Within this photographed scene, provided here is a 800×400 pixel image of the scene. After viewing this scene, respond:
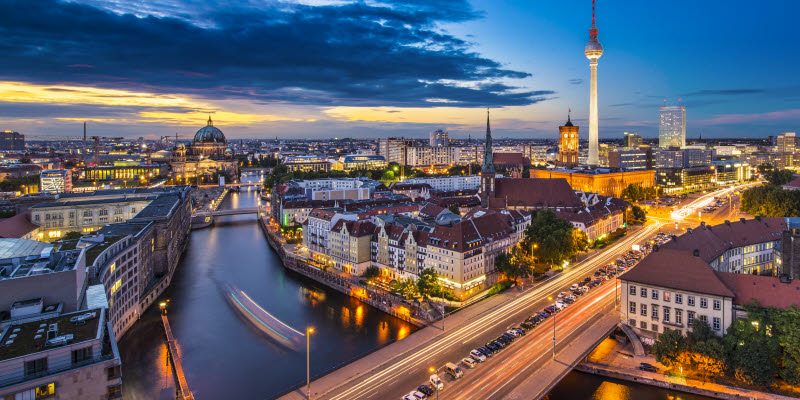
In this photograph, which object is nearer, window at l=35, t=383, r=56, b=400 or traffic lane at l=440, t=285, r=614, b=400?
window at l=35, t=383, r=56, b=400

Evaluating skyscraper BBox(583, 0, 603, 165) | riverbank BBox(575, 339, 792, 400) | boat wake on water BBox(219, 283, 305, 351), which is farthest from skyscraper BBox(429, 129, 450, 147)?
riverbank BBox(575, 339, 792, 400)

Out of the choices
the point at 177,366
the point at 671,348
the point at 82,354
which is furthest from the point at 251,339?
the point at 671,348

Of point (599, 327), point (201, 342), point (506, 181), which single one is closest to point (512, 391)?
point (599, 327)

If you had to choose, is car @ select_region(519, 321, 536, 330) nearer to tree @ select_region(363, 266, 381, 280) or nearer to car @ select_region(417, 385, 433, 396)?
car @ select_region(417, 385, 433, 396)

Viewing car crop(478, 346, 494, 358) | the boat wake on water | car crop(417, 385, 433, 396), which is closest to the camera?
car crop(417, 385, 433, 396)

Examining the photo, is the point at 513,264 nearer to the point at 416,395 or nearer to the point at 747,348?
the point at 747,348

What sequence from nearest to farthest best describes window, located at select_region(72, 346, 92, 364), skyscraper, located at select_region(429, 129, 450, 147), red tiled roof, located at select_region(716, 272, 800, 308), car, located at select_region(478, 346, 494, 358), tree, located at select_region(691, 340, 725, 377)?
window, located at select_region(72, 346, 92, 364), tree, located at select_region(691, 340, 725, 377), red tiled roof, located at select_region(716, 272, 800, 308), car, located at select_region(478, 346, 494, 358), skyscraper, located at select_region(429, 129, 450, 147)

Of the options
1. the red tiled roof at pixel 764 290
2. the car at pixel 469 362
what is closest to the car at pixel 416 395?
the car at pixel 469 362

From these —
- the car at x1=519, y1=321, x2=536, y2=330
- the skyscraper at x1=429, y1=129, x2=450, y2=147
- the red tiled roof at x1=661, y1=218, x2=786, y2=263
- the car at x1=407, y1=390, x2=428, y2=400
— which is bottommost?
the car at x1=407, y1=390, x2=428, y2=400
